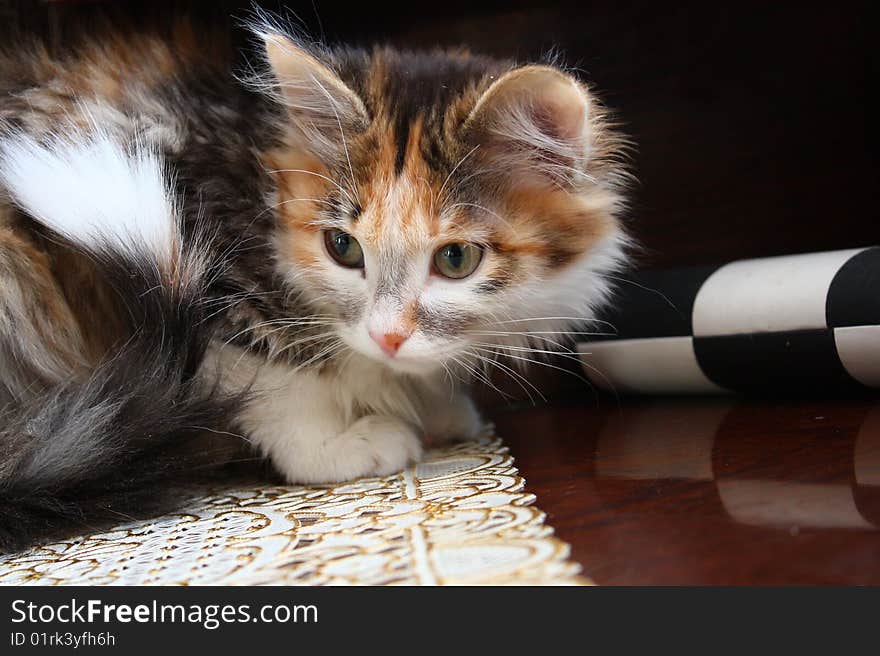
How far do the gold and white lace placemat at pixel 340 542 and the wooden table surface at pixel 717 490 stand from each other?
0.16 feet

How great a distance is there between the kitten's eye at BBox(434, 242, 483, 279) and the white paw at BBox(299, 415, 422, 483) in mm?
276

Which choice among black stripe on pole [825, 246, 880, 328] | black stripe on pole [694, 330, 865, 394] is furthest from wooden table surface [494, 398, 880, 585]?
black stripe on pole [825, 246, 880, 328]

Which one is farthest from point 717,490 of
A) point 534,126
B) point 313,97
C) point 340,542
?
point 313,97

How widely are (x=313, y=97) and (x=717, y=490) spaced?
31.2 inches

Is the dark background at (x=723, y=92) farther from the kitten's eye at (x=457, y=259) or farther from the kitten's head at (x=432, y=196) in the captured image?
the kitten's eye at (x=457, y=259)

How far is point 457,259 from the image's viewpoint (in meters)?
1.20

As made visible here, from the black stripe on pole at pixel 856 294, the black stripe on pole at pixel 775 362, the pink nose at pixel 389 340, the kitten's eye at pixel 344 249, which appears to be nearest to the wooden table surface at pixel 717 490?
the black stripe on pole at pixel 775 362

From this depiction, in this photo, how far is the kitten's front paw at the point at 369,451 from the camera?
1242mm

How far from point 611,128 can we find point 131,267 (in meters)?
0.79

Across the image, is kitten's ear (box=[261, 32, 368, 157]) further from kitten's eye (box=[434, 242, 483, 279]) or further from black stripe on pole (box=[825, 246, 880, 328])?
black stripe on pole (box=[825, 246, 880, 328])

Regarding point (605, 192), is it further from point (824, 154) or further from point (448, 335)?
point (824, 154)

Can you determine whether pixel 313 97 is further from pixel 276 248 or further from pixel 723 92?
pixel 723 92

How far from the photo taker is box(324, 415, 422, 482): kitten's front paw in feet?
4.08

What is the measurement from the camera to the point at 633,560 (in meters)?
0.77
